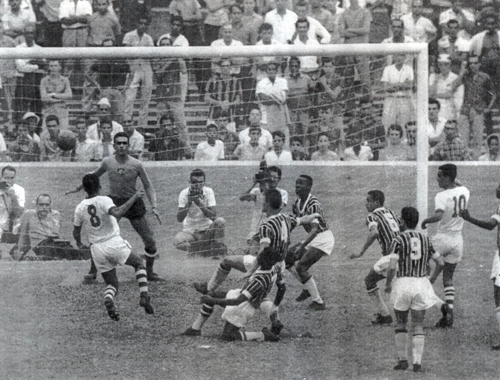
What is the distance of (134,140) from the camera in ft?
47.1

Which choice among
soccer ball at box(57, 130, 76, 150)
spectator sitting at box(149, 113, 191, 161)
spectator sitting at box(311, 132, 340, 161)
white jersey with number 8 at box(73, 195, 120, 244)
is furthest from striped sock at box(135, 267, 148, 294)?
spectator sitting at box(311, 132, 340, 161)

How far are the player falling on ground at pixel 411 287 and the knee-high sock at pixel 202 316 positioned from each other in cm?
204

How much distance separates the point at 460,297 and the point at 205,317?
338 cm

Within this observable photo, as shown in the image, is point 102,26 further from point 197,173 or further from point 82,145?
point 197,173

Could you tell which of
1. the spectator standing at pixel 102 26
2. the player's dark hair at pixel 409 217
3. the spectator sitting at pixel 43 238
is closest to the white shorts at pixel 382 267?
the player's dark hair at pixel 409 217

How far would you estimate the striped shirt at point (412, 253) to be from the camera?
1118 centimetres

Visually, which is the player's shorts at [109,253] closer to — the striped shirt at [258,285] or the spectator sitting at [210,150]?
the striped shirt at [258,285]

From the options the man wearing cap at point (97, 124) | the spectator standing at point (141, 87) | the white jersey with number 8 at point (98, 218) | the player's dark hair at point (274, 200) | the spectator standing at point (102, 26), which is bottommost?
the white jersey with number 8 at point (98, 218)

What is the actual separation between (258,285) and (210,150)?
3.47m

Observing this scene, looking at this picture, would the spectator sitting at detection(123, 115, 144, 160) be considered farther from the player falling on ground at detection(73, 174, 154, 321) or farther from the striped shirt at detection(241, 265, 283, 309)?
the striped shirt at detection(241, 265, 283, 309)

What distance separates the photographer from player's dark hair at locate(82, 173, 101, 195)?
12156 mm

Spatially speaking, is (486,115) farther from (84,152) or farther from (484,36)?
(84,152)

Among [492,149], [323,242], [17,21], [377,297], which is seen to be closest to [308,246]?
[323,242]

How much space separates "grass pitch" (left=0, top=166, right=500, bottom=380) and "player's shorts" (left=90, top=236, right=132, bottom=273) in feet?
2.55
